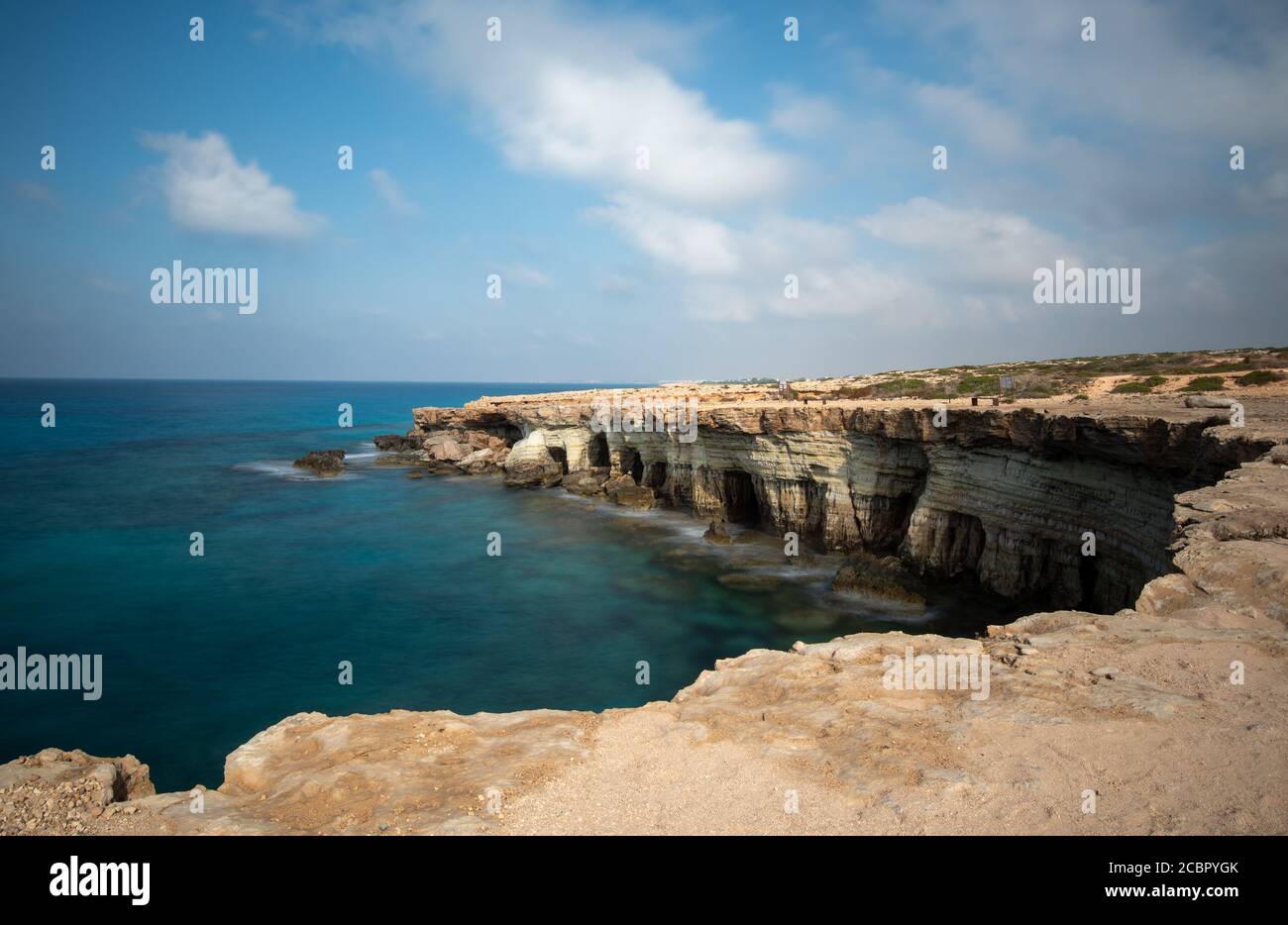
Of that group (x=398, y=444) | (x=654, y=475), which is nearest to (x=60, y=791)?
(x=654, y=475)

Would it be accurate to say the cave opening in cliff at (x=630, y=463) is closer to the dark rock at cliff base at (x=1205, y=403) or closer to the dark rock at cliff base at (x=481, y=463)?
the dark rock at cliff base at (x=481, y=463)

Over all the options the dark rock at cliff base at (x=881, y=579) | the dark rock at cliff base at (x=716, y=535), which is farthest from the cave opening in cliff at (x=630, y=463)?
the dark rock at cliff base at (x=881, y=579)

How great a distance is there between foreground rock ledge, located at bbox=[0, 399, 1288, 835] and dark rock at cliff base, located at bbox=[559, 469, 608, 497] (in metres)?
37.3

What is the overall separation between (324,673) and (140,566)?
1731 centimetres

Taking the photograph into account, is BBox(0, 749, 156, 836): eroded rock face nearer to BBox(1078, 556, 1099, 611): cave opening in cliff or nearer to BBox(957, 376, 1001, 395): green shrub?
BBox(1078, 556, 1099, 611): cave opening in cliff

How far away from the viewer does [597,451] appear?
2026 inches

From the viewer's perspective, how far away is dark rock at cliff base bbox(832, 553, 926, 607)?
2394 centimetres

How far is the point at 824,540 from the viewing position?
30.5m

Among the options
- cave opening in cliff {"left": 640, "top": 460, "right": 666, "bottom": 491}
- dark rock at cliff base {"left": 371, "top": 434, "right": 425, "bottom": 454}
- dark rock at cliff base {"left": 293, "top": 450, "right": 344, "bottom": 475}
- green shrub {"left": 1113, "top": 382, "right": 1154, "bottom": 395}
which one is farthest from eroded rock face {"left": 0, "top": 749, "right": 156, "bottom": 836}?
dark rock at cliff base {"left": 371, "top": 434, "right": 425, "bottom": 454}

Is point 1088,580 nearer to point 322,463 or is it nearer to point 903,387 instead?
point 903,387

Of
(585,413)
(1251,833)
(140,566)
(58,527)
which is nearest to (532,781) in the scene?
(1251,833)

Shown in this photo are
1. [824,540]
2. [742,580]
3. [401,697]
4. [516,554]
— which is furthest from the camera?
[516,554]

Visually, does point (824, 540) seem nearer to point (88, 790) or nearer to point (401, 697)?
point (401, 697)

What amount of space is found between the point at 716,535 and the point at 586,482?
16.7 meters
